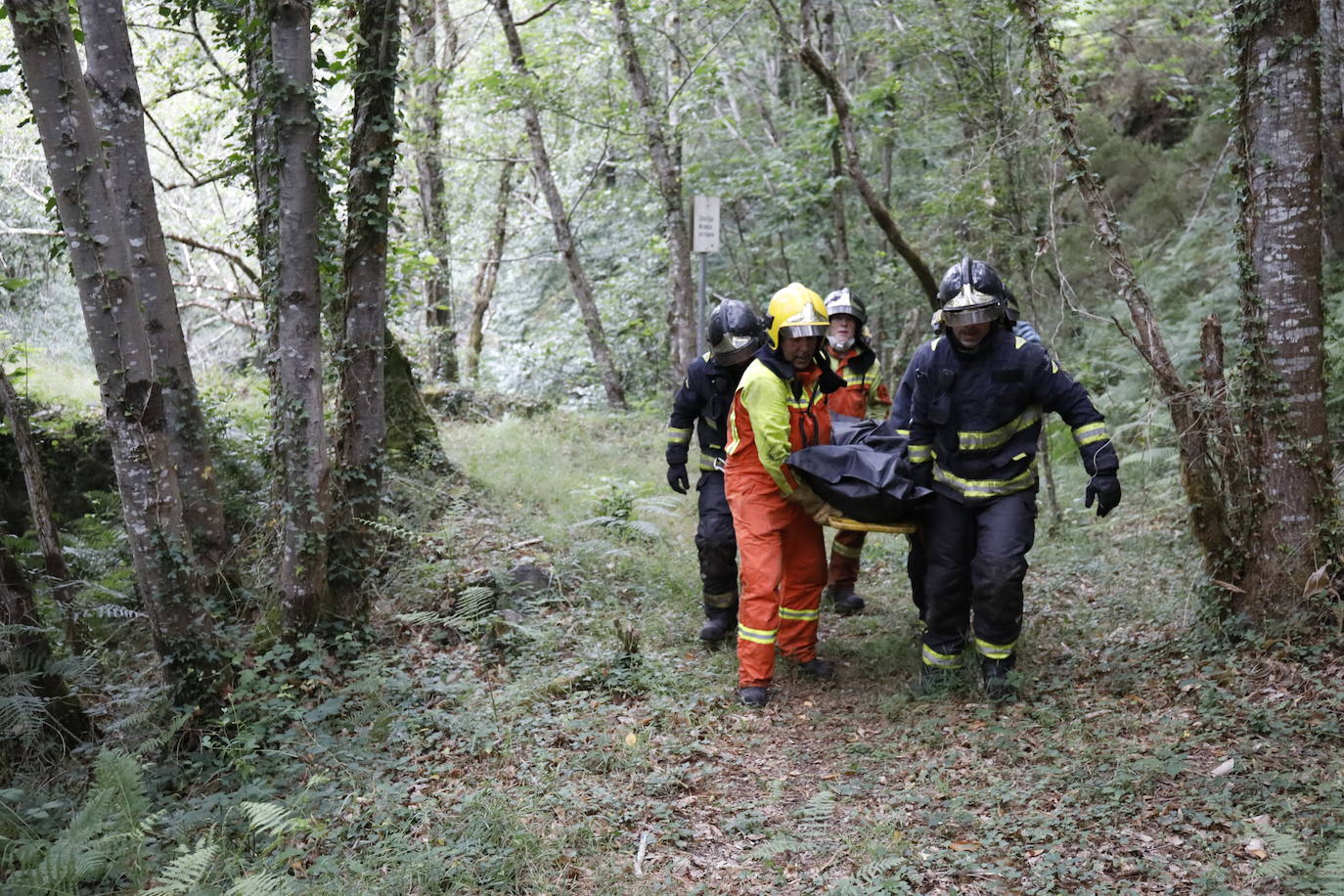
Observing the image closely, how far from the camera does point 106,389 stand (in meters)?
4.61

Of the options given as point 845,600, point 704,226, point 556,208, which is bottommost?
point 845,600

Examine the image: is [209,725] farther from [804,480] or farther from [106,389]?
[804,480]

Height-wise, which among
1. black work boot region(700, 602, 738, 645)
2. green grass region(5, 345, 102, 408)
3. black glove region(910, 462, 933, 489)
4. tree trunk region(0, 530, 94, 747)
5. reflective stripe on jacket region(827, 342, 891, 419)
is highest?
green grass region(5, 345, 102, 408)

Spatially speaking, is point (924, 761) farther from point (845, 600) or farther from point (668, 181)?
point (668, 181)

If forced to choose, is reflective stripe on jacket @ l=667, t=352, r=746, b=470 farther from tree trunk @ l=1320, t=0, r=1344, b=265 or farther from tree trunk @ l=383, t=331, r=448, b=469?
tree trunk @ l=1320, t=0, r=1344, b=265

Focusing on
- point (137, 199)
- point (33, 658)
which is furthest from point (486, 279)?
point (33, 658)

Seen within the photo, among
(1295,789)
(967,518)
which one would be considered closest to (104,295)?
(967,518)

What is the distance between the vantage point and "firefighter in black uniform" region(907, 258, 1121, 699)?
523cm

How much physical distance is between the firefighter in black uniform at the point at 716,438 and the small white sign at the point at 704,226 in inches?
155

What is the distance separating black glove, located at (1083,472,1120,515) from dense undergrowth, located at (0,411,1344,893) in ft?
3.17

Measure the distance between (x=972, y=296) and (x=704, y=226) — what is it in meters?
5.95

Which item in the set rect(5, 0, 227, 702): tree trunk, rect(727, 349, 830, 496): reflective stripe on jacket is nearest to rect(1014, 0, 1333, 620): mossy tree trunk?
rect(727, 349, 830, 496): reflective stripe on jacket

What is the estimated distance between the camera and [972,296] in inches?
204

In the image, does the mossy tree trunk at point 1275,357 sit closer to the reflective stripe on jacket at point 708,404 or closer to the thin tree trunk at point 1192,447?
the thin tree trunk at point 1192,447
